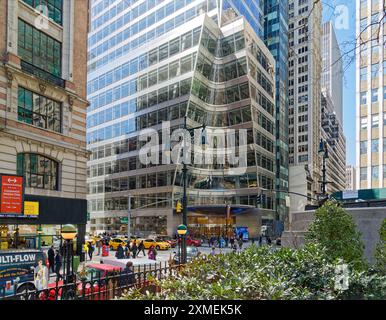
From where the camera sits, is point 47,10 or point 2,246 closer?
point 2,246

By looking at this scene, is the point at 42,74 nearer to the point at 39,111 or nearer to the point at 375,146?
the point at 39,111

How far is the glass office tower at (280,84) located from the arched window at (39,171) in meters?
38.4

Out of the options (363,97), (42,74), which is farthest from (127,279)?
(363,97)

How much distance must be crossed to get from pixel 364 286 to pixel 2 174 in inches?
632

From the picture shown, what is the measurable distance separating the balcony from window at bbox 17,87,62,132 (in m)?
0.97

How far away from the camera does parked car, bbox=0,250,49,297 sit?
1170cm

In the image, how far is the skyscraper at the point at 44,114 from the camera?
18.0 metres

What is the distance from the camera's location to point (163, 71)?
37.8ft

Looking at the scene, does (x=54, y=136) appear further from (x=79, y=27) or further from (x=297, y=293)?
(x=297, y=293)

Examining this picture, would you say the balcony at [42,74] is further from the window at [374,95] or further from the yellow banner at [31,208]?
the window at [374,95]

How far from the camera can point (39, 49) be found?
2002 cm

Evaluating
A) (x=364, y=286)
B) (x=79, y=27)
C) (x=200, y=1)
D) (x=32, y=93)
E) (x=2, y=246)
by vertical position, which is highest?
(x=79, y=27)
